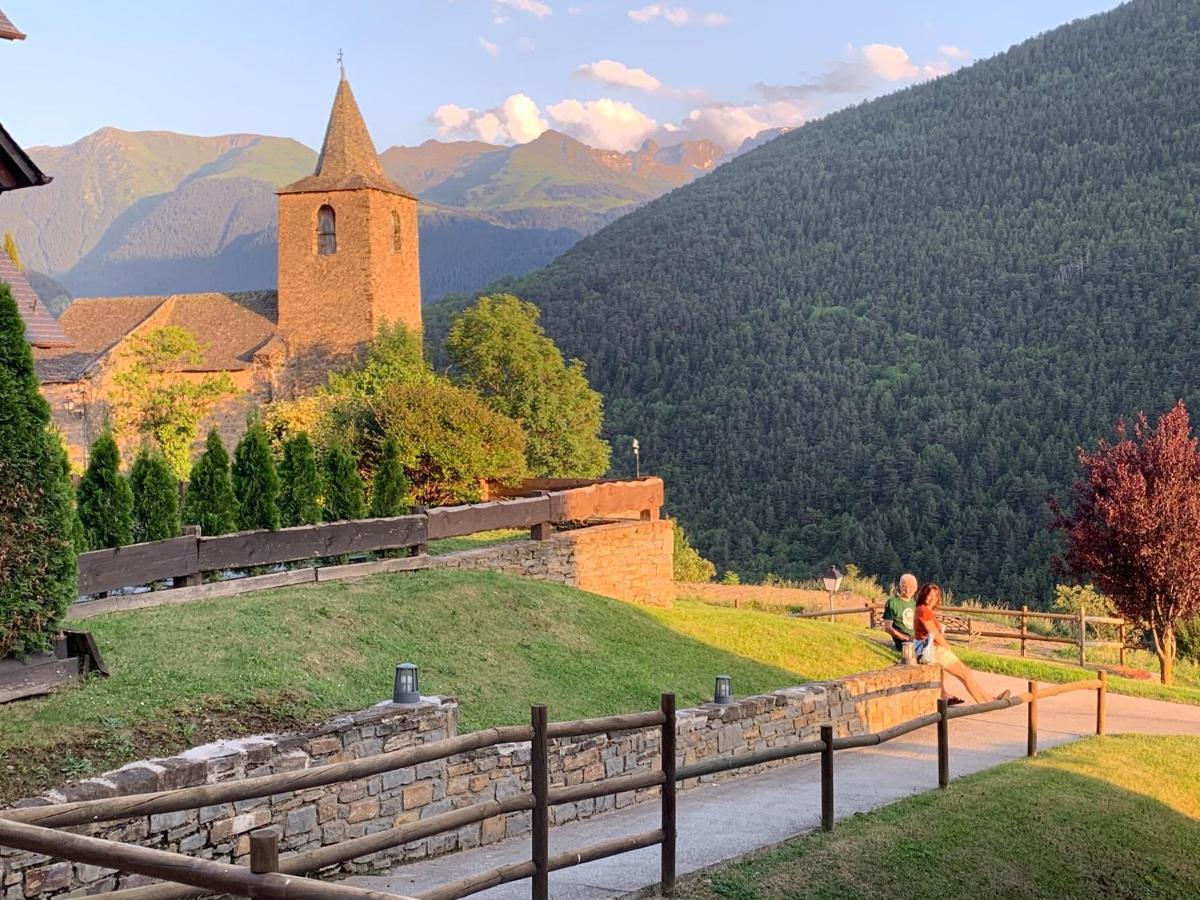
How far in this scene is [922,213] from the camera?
293ft

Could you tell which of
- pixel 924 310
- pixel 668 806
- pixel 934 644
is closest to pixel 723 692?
pixel 934 644

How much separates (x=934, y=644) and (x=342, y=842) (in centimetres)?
1030

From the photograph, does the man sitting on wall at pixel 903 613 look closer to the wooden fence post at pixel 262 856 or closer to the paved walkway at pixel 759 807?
the paved walkway at pixel 759 807

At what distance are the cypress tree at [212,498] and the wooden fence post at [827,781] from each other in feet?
29.1

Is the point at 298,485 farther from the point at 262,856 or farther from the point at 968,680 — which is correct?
the point at 262,856

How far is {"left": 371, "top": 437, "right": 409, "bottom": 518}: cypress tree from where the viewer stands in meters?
18.8

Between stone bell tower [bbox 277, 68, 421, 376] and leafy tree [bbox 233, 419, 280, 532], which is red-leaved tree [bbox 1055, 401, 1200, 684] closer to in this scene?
leafy tree [bbox 233, 419, 280, 532]

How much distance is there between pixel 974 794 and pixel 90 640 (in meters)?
6.65

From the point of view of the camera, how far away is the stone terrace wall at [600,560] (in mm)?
→ 17828

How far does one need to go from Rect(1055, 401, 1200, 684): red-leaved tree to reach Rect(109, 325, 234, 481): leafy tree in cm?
2276

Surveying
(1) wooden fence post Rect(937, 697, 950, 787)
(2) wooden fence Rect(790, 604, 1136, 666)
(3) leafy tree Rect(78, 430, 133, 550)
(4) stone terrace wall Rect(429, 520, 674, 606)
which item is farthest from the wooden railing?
(2) wooden fence Rect(790, 604, 1136, 666)

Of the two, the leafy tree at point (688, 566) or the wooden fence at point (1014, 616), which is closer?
the wooden fence at point (1014, 616)

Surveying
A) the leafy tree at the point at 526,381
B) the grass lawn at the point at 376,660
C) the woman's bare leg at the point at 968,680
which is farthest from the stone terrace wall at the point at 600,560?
the leafy tree at the point at 526,381

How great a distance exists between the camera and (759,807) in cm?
1005
